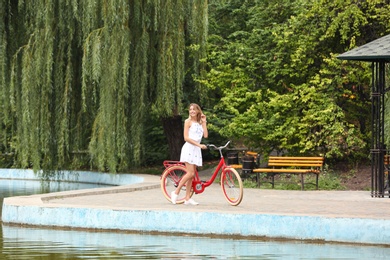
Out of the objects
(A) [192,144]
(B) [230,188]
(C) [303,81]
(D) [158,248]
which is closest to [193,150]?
(A) [192,144]

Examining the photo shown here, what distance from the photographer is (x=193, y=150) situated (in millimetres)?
16219

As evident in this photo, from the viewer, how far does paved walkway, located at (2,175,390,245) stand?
42.9ft

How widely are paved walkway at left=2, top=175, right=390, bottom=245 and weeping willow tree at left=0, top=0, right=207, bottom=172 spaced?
498 cm

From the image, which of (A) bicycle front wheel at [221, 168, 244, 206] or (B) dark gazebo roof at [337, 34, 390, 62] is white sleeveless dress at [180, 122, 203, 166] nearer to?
(A) bicycle front wheel at [221, 168, 244, 206]

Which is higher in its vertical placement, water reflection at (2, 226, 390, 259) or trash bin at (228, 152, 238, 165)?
trash bin at (228, 152, 238, 165)

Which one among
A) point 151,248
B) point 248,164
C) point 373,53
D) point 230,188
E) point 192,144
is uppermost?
point 373,53

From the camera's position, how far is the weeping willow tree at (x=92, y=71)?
2392 cm

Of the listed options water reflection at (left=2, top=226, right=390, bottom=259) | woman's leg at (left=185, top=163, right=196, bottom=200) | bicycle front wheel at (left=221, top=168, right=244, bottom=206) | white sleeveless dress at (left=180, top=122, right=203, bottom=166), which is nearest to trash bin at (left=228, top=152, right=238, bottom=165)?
bicycle front wheel at (left=221, top=168, right=244, bottom=206)

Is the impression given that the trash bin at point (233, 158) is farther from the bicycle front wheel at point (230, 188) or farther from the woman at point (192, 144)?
the woman at point (192, 144)

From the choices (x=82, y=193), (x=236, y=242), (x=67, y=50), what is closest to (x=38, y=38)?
(x=67, y=50)

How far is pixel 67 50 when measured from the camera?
25031 mm

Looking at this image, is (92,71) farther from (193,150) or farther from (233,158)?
(193,150)

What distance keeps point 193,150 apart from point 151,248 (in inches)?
160

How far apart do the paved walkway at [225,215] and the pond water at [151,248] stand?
0.87 ft
